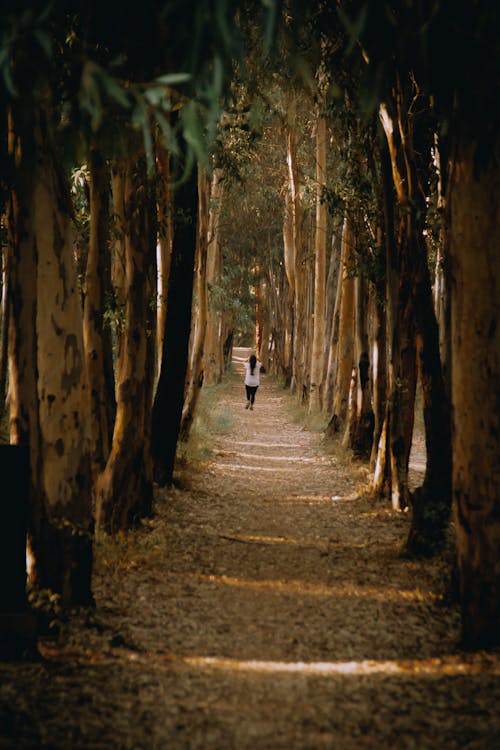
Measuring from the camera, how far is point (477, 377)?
16.9 feet

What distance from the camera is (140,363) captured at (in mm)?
9141

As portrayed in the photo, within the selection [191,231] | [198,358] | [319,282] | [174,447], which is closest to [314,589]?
[174,447]

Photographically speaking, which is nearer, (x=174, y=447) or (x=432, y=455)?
(x=432, y=455)

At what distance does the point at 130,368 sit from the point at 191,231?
11.1 ft

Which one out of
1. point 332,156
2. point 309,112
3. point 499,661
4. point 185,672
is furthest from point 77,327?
point 332,156

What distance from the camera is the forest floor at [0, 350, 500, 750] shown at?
13.7ft

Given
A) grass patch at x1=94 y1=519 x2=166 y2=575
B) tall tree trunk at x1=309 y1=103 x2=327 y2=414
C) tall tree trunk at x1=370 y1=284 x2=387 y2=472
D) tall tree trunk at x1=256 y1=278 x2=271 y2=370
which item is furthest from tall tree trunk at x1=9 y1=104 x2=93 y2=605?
tall tree trunk at x1=256 y1=278 x2=271 y2=370

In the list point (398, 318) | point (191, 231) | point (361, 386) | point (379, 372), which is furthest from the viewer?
point (361, 386)

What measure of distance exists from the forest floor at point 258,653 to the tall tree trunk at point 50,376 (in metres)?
0.61

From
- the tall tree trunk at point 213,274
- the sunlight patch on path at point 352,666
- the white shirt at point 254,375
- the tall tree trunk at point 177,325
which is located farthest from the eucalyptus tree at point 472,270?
the white shirt at point 254,375

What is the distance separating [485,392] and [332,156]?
2087 centimetres

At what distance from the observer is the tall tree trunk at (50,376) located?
17.9 ft

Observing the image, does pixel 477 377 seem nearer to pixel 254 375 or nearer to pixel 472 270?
pixel 472 270

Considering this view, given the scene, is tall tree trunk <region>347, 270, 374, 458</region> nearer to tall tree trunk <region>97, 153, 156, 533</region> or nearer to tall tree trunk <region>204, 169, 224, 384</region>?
tall tree trunk <region>97, 153, 156, 533</region>
